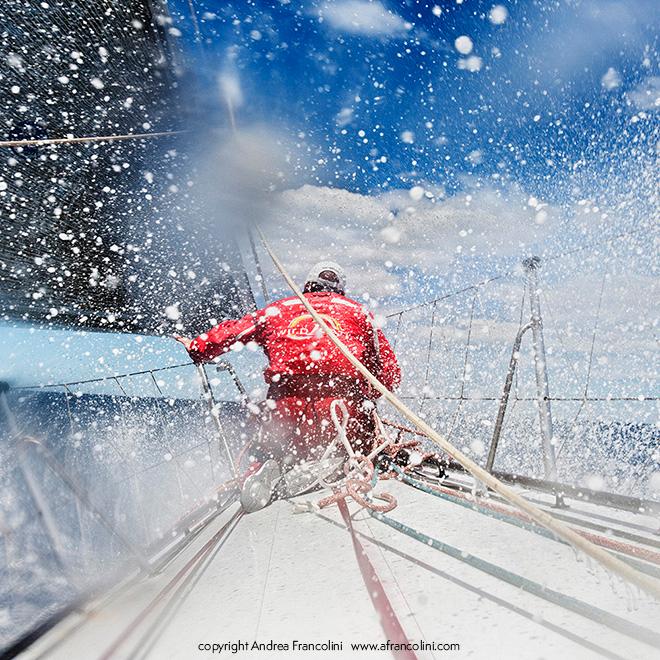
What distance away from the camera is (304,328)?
2344 mm

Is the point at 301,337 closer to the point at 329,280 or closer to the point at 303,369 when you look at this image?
the point at 303,369

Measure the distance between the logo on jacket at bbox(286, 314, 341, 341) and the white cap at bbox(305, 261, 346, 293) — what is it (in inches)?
16.2

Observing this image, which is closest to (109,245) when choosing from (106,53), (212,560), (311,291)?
(106,53)

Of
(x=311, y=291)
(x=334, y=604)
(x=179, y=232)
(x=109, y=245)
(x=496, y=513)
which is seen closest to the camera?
(x=334, y=604)

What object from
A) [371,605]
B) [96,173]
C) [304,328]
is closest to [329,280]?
[304,328]

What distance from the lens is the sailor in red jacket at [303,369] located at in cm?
231

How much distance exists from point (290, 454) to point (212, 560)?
0.93 m

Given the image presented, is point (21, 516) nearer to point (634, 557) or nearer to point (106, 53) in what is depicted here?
point (106, 53)

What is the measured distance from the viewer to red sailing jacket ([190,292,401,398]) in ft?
7.55

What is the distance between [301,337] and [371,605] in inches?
58.9

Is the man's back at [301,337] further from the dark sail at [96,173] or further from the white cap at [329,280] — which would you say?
the dark sail at [96,173]

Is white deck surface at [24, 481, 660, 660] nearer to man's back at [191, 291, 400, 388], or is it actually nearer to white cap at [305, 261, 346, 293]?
man's back at [191, 291, 400, 388]

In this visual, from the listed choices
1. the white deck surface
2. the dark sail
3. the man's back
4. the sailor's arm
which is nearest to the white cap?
the man's back

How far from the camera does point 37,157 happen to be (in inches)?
179
